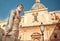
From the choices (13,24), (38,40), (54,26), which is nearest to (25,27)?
(38,40)

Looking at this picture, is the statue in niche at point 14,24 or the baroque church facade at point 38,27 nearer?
the statue in niche at point 14,24

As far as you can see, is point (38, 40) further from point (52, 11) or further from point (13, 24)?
point (13, 24)

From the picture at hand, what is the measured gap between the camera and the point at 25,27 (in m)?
22.5

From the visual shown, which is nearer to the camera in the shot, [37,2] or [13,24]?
[13,24]

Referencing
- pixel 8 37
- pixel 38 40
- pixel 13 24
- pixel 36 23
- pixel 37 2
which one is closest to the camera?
pixel 8 37

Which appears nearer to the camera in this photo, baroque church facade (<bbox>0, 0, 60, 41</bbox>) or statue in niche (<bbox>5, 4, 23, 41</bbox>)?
statue in niche (<bbox>5, 4, 23, 41</bbox>)

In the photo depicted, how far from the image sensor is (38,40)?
21.7m

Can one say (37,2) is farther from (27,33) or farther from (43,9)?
(27,33)

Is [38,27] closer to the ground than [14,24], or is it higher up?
closer to the ground

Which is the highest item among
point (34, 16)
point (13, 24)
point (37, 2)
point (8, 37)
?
point (37, 2)

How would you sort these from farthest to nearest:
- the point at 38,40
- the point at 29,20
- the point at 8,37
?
the point at 29,20 → the point at 38,40 → the point at 8,37

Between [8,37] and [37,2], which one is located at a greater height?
[37,2]

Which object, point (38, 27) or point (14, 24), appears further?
point (38, 27)

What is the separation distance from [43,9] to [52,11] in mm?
1568
